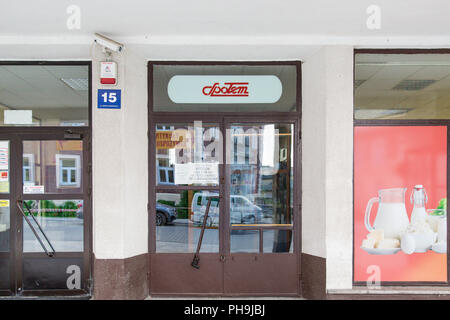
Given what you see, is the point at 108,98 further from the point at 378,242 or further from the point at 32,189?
the point at 378,242

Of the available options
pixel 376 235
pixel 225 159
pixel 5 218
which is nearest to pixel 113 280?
pixel 5 218

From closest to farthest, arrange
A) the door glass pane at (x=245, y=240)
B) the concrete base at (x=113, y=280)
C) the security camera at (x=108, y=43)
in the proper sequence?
the security camera at (x=108, y=43)
the concrete base at (x=113, y=280)
the door glass pane at (x=245, y=240)

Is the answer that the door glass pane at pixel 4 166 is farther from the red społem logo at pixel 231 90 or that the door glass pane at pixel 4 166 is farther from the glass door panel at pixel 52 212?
the red społem logo at pixel 231 90

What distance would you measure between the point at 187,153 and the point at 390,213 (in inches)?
97.7

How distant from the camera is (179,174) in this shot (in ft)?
11.7

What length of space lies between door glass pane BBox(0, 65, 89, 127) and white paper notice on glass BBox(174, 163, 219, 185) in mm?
1245

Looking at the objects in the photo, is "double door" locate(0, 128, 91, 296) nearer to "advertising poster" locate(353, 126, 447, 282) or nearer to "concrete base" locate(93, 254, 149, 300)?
"concrete base" locate(93, 254, 149, 300)

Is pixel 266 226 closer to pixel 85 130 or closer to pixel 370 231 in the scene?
pixel 370 231

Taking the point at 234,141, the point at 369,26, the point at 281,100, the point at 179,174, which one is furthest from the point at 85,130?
the point at 369,26

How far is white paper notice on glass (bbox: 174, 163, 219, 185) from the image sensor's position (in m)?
3.55

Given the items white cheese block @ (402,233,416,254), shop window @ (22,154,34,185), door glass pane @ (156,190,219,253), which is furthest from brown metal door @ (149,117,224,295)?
white cheese block @ (402,233,416,254)

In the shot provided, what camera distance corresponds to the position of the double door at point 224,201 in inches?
138

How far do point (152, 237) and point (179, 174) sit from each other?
2.73 feet

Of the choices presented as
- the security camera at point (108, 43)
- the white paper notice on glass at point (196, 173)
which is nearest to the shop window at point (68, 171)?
the white paper notice on glass at point (196, 173)
